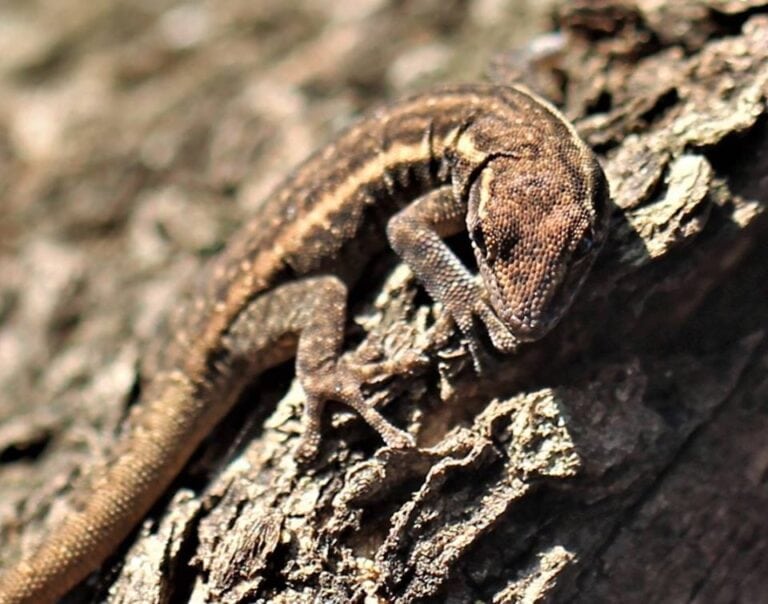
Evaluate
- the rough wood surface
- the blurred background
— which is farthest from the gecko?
the blurred background

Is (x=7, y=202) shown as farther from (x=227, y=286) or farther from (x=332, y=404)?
(x=332, y=404)

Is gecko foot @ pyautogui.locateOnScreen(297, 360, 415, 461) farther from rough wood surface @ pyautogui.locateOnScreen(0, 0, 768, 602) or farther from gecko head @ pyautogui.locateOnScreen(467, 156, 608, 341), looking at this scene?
gecko head @ pyautogui.locateOnScreen(467, 156, 608, 341)

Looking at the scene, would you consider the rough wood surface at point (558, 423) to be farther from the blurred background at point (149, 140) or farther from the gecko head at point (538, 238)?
the gecko head at point (538, 238)

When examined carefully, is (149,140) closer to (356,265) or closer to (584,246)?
(356,265)

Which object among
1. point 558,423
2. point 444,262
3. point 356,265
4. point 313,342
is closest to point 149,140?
point 356,265

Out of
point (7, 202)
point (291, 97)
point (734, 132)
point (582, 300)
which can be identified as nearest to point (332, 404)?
point (582, 300)

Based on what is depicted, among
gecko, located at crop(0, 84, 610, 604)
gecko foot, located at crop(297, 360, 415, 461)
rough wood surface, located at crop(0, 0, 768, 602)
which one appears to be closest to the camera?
rough wood surface, located at crop(0, 0, 768, 602)

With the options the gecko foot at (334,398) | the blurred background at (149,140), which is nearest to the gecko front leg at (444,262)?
the gecko foot at (334,398)

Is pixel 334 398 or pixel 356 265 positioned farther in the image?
pixel 356 265
